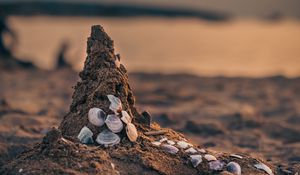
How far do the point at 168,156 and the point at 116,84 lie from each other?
0.62m

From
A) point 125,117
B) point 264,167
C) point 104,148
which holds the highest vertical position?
point 125,117

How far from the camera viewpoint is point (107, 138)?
380cm

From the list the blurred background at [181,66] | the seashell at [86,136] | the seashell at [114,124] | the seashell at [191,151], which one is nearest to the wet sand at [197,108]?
the blurred background at [181,66]

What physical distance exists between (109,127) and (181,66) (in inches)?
355

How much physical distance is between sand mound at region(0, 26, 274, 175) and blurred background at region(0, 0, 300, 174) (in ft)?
2.75

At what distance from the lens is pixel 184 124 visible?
21.1 ft

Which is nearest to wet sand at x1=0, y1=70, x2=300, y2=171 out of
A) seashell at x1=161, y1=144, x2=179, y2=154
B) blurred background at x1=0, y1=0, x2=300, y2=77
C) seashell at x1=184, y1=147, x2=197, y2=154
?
seashell at x1=184, y1=147, x2=197, y2=154

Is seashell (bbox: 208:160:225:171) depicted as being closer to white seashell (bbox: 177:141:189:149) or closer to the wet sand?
white seashell (bbox: 177:141:189:149)

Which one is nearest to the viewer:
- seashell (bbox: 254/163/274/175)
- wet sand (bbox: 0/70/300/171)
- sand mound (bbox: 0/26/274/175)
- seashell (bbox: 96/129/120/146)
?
sand mound (bbox: 0/26/274/175)

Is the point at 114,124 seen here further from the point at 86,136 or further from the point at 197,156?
the point at 197,156

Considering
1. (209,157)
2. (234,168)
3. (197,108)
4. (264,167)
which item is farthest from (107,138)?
(197,108)

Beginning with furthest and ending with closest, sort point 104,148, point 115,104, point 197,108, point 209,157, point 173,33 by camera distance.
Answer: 1. point 173,33
2. point 197,108
3. point 115,104
4. point 209,157
5. point 104,148

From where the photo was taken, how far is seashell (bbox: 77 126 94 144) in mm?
3795

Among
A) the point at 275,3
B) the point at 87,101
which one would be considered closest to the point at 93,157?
the point at 87,101
